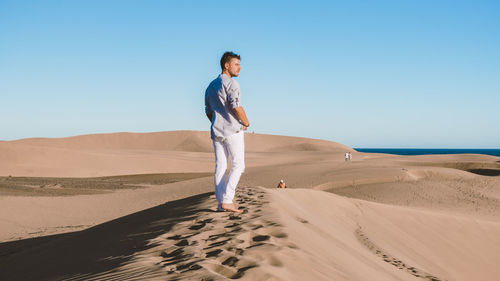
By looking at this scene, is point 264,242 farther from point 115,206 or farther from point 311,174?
point 311,174

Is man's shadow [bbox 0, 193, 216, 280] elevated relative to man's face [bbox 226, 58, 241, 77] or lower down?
lower down

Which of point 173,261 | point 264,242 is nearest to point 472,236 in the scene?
point 264,242

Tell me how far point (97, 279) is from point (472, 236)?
788cm

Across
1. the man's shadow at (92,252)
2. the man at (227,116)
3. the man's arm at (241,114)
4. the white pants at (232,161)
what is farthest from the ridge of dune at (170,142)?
the man's arm at (241,114)

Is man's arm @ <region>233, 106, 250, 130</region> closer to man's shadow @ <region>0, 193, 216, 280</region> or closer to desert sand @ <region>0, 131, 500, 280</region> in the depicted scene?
desert sand @ <region>0, 131, 500, 280</region>

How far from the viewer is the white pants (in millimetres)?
5082

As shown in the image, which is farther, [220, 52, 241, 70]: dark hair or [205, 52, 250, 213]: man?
[220, 52, 241, 70]: dark hair

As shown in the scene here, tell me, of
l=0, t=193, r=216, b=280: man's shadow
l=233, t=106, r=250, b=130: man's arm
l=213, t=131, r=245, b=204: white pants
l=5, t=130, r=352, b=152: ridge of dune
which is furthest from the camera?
l=5, t=130, r=352, b=152: ridge of dune

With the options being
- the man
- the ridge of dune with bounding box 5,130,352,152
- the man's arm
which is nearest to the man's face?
the man

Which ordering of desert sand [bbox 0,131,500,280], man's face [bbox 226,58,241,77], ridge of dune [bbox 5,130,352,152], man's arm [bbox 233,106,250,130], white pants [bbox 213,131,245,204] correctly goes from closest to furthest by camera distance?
desert sand [bbox 0,131,500,280]
man's arm [bbox 233,106,250,130]
white pants [bbox 213,131,245,204]
man's face [bbox 226,58,241,77]
ridge of dune [bbox 5,130,352,152]

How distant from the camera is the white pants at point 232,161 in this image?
5082 millimetres

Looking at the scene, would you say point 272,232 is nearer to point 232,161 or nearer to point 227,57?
point 232,161

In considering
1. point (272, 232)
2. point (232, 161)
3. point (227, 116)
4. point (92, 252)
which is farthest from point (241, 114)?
point (92, 252)

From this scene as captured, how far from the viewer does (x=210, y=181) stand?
59.8ft
